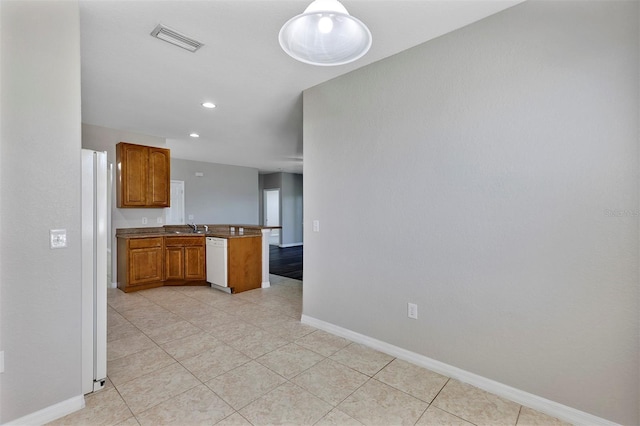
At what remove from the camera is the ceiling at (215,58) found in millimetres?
1916

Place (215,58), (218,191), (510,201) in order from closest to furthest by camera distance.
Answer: (510,201) < (215,58) < (218,191)

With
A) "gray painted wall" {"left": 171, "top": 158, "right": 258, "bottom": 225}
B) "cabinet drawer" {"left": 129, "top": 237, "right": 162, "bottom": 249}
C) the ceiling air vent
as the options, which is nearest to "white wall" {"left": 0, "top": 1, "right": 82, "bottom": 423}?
the ceiling air vent

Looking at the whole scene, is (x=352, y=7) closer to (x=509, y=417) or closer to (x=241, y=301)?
(x=509, y=417)

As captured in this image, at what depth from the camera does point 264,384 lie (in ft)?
6.91

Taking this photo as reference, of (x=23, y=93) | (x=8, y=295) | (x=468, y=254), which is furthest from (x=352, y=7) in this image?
(x=8, y=295)

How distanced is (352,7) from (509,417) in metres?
2.69

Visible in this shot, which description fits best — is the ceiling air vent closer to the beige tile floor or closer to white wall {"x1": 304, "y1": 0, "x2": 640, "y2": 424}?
white wall {"x1": 304, "y1": 0, "x2": 640, "y2": 424}

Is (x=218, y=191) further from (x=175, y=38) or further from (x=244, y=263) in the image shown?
(x=175, y=38)

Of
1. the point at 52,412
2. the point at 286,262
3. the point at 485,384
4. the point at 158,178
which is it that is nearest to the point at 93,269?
the point at 52,412

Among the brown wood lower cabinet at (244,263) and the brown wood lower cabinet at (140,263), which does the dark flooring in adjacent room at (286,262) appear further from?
the brown wood lower cabinet at (140,263)

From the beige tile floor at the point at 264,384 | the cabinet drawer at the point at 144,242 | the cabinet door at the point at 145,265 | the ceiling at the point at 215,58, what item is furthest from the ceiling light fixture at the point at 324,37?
the cabinet door at the point at 145,265

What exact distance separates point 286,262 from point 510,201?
227 inches

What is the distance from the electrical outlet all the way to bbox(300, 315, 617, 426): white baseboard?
0.98 ft

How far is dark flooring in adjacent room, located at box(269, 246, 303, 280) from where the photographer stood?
5941mm
